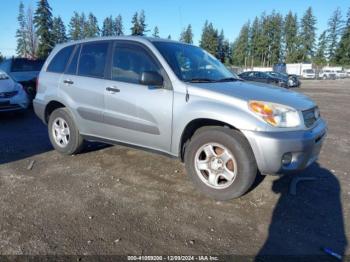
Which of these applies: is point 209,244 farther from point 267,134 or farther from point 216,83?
point 216,83

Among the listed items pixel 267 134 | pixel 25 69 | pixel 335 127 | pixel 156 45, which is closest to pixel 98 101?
pixel 156 45

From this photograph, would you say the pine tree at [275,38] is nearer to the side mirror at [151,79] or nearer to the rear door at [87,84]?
the rear door at [87,84]

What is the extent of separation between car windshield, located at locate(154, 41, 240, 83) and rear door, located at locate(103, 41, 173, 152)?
0.21 meters

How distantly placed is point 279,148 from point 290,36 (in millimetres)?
96155

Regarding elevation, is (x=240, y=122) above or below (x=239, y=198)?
above

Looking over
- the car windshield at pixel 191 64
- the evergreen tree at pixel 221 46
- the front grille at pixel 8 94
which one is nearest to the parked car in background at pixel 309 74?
the evergreen tree at pixel 221 46

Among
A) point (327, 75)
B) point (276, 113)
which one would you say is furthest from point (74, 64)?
point (327, 75)

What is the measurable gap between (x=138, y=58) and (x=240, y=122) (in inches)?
71.2

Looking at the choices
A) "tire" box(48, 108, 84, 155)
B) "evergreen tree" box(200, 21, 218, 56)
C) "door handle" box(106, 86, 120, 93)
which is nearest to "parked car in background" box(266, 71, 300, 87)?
"tire" box(48, 108, 84, 155)

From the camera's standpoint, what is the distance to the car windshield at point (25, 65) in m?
11.9

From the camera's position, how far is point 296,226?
3404 mm

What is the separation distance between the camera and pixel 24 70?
11992 millimetres

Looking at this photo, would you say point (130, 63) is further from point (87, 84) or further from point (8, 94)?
point (8, 94)

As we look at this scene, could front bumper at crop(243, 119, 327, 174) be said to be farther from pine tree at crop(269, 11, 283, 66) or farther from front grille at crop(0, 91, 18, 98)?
pine tree at crop(269, 11, 283, 66)
